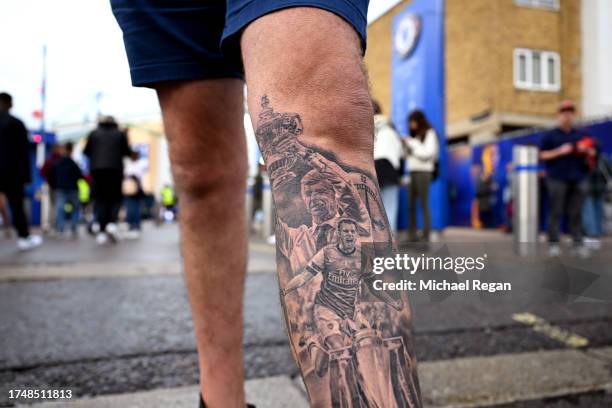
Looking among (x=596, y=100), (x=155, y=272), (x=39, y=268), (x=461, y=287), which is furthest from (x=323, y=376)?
(x=596, y=100)

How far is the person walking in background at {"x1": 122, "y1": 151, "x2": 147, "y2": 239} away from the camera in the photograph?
8906 millimetres

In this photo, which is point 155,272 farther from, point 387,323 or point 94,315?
point 387,323

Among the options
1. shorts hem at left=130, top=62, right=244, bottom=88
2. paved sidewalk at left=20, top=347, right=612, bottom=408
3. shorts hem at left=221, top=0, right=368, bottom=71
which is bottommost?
paved sidewalk at left=20, top=347, right=612, bottom=408

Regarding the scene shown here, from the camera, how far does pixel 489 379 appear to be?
5.58ft

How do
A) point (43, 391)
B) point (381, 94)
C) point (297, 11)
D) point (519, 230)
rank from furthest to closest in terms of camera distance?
point (381, 94) → point (519, 230) → point (43, 391) → point (297, 11)

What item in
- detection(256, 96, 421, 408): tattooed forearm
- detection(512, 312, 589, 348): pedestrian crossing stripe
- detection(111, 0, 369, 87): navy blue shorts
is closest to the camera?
detection(256, 96, 421, 408): tattooed forearm

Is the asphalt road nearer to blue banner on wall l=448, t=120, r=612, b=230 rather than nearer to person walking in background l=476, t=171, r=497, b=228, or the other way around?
blue banner on wall l=448, t=120, r=612, b=230

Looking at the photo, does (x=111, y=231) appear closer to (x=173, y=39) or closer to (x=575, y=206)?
(x=575, y=206)

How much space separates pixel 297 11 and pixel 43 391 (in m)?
1.43

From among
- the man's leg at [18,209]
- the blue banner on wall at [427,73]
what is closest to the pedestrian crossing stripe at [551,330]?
the man's leg at [18,209]

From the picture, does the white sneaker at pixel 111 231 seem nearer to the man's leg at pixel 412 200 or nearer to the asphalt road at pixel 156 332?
the asphalt road at pixel 156 332

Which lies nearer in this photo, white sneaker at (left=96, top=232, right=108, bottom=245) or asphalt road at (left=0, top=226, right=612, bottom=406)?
asphalt road at (left=0, top=226, right=612, bottom=406)

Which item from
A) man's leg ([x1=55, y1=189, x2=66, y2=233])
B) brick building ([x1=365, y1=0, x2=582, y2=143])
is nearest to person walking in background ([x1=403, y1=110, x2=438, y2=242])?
man's leg ([x1=55, y1=189, x2=66, y2=233])

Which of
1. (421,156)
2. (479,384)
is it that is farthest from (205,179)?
(421,156)
